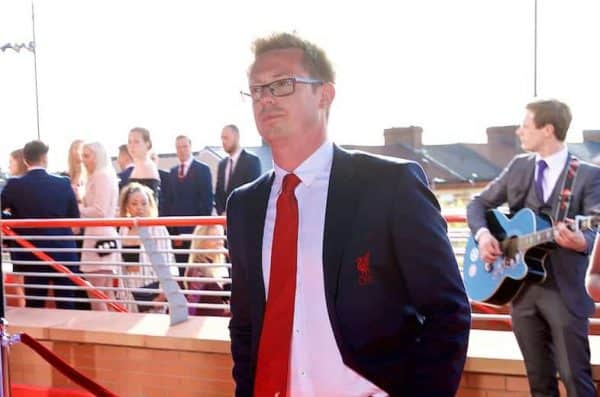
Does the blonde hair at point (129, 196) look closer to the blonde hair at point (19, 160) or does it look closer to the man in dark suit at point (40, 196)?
the man in dark suit at point (40, 196)

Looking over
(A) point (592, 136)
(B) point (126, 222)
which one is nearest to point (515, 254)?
(B) point (126, 222)

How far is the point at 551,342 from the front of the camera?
3553mm

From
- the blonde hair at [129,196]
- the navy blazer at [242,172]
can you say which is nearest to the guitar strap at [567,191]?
the blonde hair at [129,196]

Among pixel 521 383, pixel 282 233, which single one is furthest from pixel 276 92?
pixel 521 383

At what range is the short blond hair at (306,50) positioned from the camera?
7.09 feet

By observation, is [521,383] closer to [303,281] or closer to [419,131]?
[303,281]

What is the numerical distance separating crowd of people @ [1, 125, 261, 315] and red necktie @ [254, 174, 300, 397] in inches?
134

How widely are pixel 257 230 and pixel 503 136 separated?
89.4 ft

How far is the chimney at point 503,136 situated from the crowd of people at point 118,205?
2059 cm

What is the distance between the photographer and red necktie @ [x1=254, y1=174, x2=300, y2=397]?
2.06 meters

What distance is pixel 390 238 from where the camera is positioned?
2021mm

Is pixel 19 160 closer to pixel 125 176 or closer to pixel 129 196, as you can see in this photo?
pixel 125 176

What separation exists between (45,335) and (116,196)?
1.58 meters

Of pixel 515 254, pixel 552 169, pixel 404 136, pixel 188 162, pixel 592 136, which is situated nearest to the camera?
pixel 552 169
